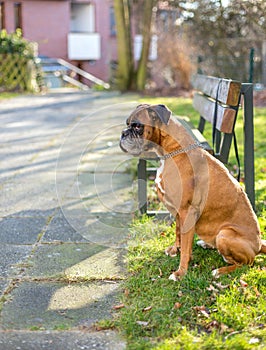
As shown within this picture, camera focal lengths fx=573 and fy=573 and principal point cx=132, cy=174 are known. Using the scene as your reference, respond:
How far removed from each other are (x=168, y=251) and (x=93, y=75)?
99.6ft

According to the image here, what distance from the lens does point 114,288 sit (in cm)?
391

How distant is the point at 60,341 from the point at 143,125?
1509 millimetres

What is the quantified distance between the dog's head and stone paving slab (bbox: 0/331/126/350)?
4.24 feet

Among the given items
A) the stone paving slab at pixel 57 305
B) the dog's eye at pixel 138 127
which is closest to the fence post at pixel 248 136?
the dog's eye at pixel 138 127

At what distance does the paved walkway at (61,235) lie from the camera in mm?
3354

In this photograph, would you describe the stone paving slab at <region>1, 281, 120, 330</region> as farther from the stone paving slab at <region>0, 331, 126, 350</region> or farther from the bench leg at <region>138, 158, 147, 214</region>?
the bench leg at <region>138, 158, 147, 214</region>

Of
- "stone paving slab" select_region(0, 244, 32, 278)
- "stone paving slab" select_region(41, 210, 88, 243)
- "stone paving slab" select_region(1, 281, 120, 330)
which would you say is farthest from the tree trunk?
"stone paving slab" select_region(1, 281, 120, 330)

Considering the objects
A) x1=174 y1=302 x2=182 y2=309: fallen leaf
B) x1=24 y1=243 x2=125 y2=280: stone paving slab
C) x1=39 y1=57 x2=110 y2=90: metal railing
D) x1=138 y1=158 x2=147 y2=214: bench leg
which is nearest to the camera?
x1=174 y1=302 x2=182 y2=309: fallen leaf

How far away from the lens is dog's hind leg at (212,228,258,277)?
3.95 m

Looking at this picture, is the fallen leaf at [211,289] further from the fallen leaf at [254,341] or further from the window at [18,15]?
the window at [18,15]

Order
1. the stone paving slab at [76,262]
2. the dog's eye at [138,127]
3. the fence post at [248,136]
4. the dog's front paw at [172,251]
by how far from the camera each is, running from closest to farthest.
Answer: the dog's eye at [138,127] → the stone paving slab at [76,262] → the dog's front paw at [172,251] → the fence post at [248,136]

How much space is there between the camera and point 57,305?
363cm

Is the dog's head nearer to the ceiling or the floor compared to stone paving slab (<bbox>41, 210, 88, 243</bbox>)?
nearer to the ceiling

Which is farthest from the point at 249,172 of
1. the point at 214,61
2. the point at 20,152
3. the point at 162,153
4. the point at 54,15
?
the point at 54,15
